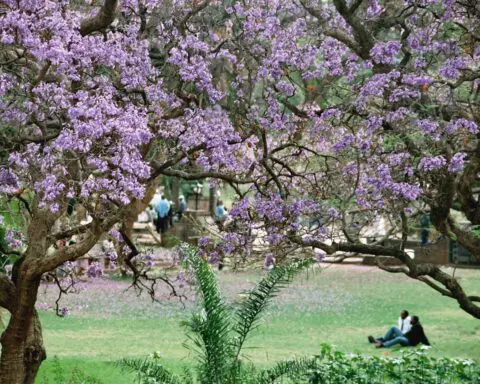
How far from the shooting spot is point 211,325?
859 centimetres

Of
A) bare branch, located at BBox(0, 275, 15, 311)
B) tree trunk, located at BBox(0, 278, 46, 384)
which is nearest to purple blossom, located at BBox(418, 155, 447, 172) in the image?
tree trunk, located at BBox(0, 278, 46, 384)

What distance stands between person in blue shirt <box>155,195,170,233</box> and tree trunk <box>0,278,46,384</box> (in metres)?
23.2

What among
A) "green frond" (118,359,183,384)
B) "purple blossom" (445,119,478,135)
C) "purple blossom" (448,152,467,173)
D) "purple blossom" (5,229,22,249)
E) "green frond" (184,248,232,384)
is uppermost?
"purple blossom" (445,119,478,135)

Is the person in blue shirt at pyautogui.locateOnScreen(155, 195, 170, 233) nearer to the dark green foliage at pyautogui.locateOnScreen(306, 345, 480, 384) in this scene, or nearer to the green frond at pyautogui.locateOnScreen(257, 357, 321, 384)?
the dark green foliage at pyautogui.locateOnScreen(306, 345, 480, 384)

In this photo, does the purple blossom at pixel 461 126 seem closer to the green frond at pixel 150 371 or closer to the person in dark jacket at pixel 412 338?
the green frond at pixel 150 371

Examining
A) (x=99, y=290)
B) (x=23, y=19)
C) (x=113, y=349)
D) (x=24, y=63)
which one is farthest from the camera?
(x=99, y=290)

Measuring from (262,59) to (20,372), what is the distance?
14.1 feet

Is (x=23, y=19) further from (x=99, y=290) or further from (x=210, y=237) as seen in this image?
(x=99, y=290)

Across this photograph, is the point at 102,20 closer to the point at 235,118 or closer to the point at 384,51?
the point at 235,118

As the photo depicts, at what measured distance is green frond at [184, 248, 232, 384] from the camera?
8570 mm

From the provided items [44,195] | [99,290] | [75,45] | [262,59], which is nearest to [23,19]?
[75,45]

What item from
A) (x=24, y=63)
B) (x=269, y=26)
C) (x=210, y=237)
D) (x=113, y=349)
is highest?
(x=269, y=26)

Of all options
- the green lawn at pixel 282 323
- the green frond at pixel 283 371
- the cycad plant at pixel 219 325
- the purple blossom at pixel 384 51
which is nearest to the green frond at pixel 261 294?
the cycad plant at pixel 219 325

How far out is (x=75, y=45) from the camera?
338 inches
